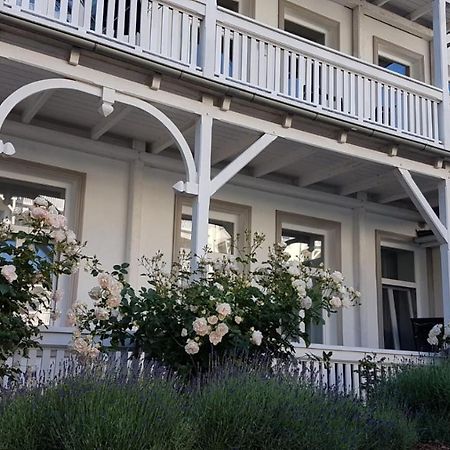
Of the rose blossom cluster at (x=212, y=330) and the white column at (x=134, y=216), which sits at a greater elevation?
the white column at (x=134, y=216)

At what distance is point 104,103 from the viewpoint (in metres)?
6.71

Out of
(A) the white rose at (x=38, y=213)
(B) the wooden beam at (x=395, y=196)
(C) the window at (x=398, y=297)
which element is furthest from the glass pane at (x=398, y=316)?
(A) the white rose at (x=38, y=213)

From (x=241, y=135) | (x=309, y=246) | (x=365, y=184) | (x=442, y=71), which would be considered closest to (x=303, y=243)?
(x=309, y=246)

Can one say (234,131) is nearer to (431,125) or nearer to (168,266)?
(168,266)

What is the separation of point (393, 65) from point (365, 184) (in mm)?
3134

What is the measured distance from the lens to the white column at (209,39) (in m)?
7.37

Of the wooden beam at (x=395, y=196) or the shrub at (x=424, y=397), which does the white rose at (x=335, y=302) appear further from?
the wooden beam at (x=395, y=196)

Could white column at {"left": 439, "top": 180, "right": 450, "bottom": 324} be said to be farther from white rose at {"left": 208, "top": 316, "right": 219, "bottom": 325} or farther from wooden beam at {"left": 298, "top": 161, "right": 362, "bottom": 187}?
white rose at {"left": 208, "top": 316, "right": 219, "bottom": 325}

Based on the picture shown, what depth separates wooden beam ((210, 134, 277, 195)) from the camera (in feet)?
23.4

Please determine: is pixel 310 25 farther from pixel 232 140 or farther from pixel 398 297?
pixel 398 297

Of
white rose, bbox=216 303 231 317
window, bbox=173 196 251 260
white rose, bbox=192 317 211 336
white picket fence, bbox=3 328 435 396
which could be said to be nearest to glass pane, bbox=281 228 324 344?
window, bbox=173 196 251 260

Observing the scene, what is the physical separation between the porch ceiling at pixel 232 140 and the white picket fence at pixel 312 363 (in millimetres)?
2571

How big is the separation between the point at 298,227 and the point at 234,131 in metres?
2.65

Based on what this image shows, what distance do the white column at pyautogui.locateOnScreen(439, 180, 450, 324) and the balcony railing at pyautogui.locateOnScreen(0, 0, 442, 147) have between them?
670 mm
